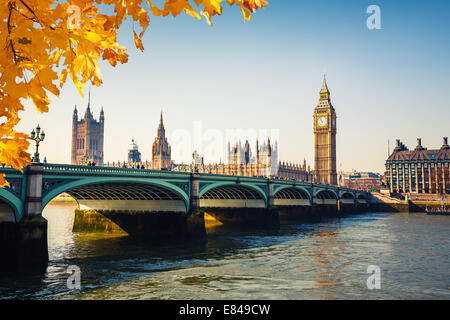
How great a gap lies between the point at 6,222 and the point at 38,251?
2.44 metres

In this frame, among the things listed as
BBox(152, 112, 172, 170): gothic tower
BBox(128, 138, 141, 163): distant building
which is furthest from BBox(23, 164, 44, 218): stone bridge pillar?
BBox(128, 138, 141, 163): distant building

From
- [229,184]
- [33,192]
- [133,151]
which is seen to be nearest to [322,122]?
[133,151]

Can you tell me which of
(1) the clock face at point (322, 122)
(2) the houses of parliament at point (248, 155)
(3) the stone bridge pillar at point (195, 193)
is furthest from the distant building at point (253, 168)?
(3) the stone bridge pillar at point (195, 193)

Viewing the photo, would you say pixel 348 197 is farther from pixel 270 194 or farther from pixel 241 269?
pixel 241 269

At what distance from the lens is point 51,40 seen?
6.24 ft

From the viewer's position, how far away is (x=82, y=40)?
1.97 metres

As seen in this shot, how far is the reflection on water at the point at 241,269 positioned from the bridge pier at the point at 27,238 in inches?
45.7

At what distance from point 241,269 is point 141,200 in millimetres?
18893

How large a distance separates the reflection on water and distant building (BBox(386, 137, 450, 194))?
11114 centimetres

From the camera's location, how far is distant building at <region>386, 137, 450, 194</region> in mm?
133387

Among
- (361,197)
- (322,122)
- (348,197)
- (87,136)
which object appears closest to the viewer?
(348,197)

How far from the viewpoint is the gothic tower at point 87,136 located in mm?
190375

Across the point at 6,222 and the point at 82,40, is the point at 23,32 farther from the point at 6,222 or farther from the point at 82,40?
the point at 6,222
